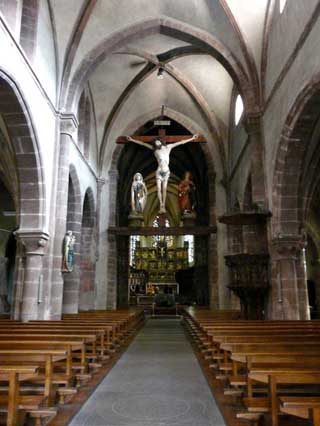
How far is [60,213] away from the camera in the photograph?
36.0ft

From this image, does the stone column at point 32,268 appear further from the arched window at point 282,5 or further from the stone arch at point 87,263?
the arched window at point 282,5

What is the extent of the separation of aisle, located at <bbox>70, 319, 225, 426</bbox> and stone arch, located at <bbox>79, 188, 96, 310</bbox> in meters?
8.60

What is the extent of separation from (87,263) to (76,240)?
2683 millimetres

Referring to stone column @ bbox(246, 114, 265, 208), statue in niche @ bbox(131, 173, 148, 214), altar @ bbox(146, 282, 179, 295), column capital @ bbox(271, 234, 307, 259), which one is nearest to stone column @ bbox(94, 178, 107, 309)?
statue in niche @ bbox(131, 173, 148, 214)

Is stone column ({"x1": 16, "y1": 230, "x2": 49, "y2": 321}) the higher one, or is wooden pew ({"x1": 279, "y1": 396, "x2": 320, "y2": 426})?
stone column ({"x1": 16, "y1": 230, "x2": 49, "y2": 321})

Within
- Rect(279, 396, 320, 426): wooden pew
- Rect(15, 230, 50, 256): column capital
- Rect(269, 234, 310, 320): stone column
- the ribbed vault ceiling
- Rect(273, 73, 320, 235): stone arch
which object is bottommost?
Rect(279, 396, 320, 426): wooden pew

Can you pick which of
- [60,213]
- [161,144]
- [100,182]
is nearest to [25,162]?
[60,213]

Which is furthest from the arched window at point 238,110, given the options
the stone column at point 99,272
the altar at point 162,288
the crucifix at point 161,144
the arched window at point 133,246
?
the arched window at point 133,246

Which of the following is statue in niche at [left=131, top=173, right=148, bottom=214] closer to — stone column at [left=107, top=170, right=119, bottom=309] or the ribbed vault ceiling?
stone column at [left=107, top=170, right=119, bottom=309]

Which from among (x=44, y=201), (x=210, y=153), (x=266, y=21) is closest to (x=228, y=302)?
(x=210, y=153)

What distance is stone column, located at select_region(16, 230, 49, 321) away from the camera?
9.63 metres

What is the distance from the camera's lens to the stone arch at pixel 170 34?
471 inches

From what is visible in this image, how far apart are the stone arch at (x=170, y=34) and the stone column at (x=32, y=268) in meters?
4.39

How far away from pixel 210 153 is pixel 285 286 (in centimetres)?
1037
